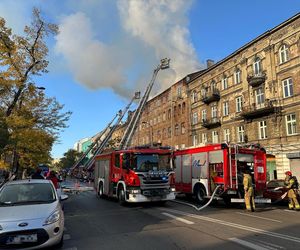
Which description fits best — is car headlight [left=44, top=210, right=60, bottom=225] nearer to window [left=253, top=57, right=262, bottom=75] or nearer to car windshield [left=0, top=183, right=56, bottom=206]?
car windshield [left=0, top=183, right=56, bottom=206]

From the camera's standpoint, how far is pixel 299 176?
2817cm

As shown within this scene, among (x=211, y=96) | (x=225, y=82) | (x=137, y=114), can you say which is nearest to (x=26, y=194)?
(x=137, y=114)

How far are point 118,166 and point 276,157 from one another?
18.6 metres

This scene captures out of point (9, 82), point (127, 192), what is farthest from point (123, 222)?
point (9, 82)

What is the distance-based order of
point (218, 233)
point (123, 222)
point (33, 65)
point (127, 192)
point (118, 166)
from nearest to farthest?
point (218, 233) → point (123, 222) → point (127, 192) → point (118, 166) → point (33, 65)

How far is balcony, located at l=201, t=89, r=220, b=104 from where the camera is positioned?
3988cm

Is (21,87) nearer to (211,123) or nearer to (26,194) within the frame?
(26,194)

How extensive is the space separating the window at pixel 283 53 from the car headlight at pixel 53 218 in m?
27.6

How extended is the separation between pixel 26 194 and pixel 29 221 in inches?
70.2

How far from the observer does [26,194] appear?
8148 mm

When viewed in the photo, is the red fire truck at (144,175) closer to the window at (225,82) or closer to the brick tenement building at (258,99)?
the brick tenement building at (258,99)

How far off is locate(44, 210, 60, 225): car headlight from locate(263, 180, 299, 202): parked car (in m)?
12.2

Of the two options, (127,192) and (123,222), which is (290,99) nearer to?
(127,192)

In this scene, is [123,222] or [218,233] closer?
[218,233]
